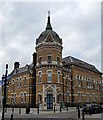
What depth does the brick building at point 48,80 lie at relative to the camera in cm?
3478

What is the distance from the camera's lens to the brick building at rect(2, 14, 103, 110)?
3478cm

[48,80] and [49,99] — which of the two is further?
[48,80]

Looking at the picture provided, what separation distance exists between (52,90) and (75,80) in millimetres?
→ 9624

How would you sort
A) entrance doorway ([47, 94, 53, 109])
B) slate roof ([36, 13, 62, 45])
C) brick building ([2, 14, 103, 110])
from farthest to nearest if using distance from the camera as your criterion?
slate roof ([36, 13, 62, 45]) → brick building ([2, 14, 103, 110]) → entrance doorway ([47, 94, 53, 109])

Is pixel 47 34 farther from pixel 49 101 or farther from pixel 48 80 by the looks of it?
pixel 49 101

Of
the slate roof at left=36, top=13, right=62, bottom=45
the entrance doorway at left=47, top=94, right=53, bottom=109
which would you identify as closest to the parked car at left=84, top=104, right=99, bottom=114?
the entrance doorway at left=47, top=94, right=53, bottom=109

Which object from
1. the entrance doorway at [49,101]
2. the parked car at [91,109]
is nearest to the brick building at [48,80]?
the entrance doorway at [49,101]

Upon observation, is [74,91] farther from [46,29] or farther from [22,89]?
[46,29]

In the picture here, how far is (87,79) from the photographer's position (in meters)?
48.4

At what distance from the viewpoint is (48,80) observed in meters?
35.2

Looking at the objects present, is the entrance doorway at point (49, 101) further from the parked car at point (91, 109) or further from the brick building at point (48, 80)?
the parked car at point (91, 109)

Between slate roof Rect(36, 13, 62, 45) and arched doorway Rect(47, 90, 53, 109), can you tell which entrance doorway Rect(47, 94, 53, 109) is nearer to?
arched doorway Rect(47, 90, 53, 109)

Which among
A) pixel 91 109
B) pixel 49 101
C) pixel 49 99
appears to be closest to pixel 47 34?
pixel 49 99

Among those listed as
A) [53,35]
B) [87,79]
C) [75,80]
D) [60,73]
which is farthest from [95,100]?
[53,35]
